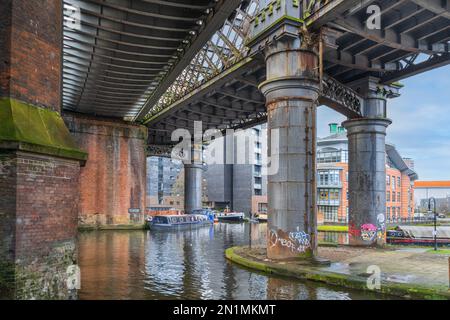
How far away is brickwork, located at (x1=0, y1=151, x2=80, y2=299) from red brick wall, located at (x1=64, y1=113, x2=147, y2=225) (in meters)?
32.5

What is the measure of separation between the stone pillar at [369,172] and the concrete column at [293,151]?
287 inches

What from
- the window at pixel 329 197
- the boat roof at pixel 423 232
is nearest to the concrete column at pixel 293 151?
the boat roof at pixel 423 232

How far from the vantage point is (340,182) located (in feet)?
203

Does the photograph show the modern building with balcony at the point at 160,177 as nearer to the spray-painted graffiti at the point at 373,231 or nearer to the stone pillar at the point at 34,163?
the spray-painted graffiti at the point at 373,231

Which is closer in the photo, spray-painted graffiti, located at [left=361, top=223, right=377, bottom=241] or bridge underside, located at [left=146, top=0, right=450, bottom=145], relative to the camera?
bridge underside, located at [left=146, top=0, right=450, bottom=145]

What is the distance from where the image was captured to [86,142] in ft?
133

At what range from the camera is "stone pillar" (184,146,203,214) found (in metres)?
63.6

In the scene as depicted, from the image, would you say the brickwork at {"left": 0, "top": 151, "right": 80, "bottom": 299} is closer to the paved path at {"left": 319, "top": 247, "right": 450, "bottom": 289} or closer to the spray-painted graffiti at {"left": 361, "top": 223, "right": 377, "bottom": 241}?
the paved path at {"left": 319, "top": 247, "right": 450, "bottom": 289}

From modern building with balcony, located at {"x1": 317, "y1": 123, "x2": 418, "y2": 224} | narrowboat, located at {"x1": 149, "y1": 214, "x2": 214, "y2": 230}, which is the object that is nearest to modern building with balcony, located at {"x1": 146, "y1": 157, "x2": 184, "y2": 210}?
modern building with balcony, located at {"x1": 317, "y1": 123, "x2": 418, "y2": 224}

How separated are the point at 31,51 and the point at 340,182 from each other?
5744cm

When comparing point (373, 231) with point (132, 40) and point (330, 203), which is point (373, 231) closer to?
point (132, 40)

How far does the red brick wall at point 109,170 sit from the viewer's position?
4047 centimetres

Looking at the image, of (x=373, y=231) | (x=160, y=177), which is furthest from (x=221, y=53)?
(x=160, y=177)
